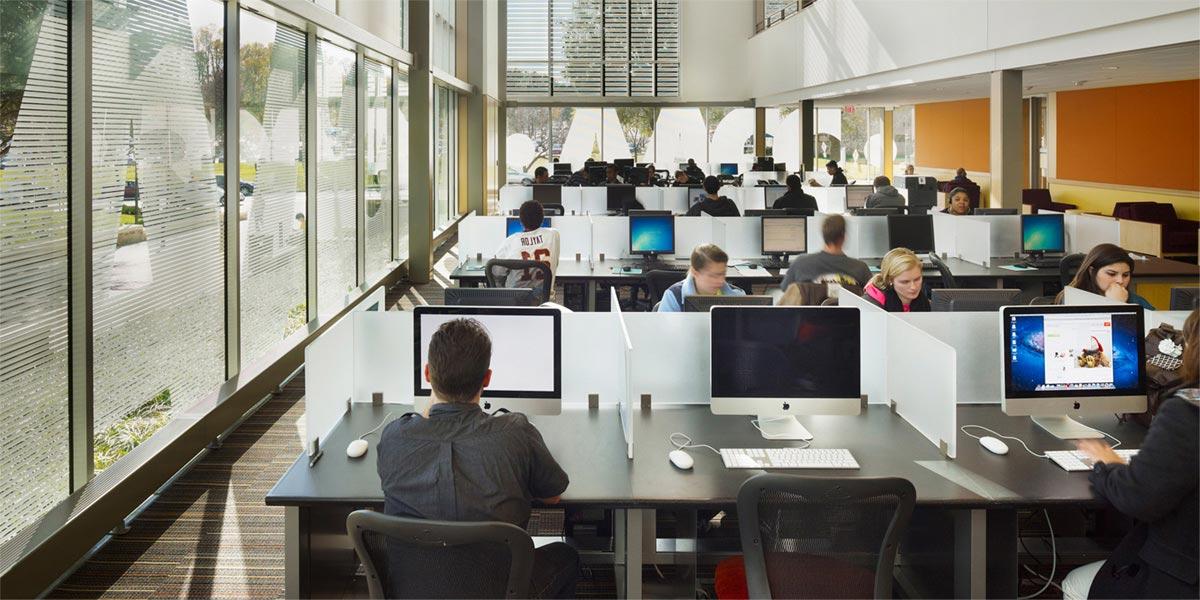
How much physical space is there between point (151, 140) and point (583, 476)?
2733 millimetres

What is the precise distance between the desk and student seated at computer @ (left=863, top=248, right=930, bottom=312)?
4.10 ft

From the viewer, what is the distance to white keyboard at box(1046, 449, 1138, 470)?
3088 millimetres

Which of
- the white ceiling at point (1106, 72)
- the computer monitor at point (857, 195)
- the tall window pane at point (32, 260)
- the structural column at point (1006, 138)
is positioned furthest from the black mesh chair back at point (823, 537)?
the computer monitor at point (857, 195)

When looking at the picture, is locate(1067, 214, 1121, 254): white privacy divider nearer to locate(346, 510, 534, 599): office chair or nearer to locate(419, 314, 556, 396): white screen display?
locate(419, 314, 556, 396): white screen display

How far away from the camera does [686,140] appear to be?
2225 centimetres

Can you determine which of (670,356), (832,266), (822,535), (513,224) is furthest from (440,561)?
(513,224)

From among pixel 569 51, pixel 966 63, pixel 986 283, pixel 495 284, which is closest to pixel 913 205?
pixel 966 63

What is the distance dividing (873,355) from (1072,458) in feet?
2.85

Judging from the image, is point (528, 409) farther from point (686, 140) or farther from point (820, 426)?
point (686, 140)

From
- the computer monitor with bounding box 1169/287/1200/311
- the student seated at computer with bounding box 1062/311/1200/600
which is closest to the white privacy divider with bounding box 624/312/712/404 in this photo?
the student seated at computer with bounding box 1062/311/1200/600

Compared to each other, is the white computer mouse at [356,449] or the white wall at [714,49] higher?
the white wall at [714,49]

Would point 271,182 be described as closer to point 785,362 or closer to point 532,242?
point 532,242

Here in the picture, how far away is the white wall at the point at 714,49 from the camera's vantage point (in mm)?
20844

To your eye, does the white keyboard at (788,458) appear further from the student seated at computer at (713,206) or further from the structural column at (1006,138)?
the structural column at (1006,138)
